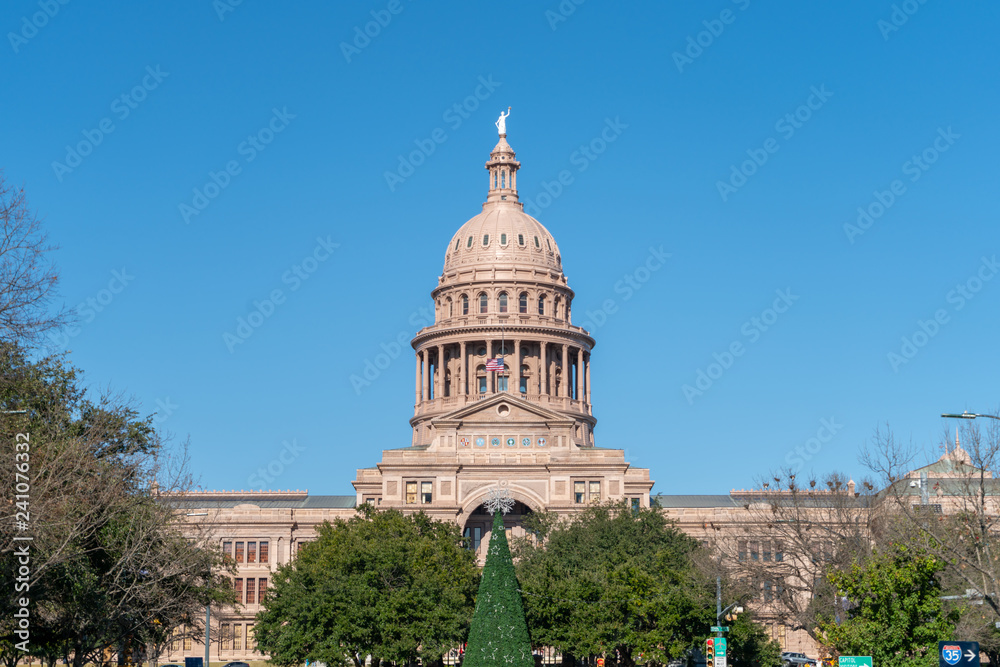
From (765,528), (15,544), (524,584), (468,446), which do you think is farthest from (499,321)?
(15,544)

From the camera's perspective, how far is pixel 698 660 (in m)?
71.4

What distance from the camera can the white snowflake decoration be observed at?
111125 mm

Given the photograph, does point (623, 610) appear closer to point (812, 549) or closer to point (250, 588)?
point (812, 549)

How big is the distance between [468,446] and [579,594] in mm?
45562

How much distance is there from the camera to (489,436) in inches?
4525

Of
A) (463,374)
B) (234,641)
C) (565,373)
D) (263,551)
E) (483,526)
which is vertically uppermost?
(565,373)

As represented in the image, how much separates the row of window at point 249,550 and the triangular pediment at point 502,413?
21439mm

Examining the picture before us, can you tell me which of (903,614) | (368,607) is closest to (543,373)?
(368,607)

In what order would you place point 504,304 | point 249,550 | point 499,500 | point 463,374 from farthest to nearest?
1. point 504,304
2. point 463,374
3. point 249,550
4. point 499,500

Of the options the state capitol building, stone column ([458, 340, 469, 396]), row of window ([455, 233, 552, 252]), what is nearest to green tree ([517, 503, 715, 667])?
the state capitol building

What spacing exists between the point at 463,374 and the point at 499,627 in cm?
7287

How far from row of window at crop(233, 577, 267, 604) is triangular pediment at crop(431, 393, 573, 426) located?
2281 cm

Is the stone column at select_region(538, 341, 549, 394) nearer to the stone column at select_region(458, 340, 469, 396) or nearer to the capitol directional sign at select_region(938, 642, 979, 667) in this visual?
the stone column at select_region(458, 340, 469, 396)

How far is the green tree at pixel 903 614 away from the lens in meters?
46.2
